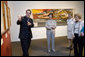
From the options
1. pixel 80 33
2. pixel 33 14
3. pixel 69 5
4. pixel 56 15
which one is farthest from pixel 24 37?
pixel 69 5

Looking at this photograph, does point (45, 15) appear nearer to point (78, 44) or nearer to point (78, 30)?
point (78, 30)

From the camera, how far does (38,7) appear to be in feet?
21.2

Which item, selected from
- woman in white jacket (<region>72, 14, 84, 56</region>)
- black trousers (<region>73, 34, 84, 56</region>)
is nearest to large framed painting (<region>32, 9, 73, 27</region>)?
woman in white jacket (<region>72, 14, 84, 56</region>)

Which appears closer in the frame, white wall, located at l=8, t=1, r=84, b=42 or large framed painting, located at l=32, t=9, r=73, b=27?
white wall, located at l=8, t=1, r=84, b=42

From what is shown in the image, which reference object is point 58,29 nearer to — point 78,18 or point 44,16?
point 44,16

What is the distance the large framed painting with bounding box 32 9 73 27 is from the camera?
6.40 meters

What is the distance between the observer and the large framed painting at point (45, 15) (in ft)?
21.0

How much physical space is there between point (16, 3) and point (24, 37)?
362 centimetres

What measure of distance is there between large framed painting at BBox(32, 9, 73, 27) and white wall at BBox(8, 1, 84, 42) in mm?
200

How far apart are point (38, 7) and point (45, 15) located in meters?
0.62

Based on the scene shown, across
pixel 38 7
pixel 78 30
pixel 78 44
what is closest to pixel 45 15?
pixel 38 7

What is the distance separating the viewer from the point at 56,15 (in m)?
6.80

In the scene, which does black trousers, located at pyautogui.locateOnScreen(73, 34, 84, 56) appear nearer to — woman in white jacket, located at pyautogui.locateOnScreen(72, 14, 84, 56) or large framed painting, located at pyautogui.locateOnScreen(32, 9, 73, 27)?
woman in white jacket, located at pyautogui.locateOnScreen(72, 14, 84, 56)

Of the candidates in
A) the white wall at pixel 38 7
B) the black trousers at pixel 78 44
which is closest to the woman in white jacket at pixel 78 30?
the black trousers at pixel 78 44
